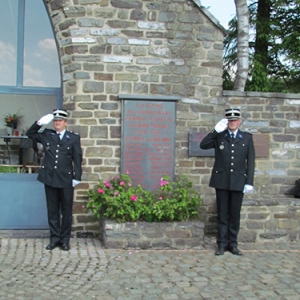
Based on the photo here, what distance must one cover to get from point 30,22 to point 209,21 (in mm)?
2761

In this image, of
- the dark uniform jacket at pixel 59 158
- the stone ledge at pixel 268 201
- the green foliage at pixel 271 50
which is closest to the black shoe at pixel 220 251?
the stone ledge at pixel 268 201

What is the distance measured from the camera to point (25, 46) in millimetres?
6449

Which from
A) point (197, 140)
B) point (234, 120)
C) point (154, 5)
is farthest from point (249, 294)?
Result: point (154, 5)

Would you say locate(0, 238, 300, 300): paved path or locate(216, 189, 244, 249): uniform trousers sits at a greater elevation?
locate(216, 189, 244, 249): uniform trousers

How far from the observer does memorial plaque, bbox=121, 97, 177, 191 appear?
19.9 feet

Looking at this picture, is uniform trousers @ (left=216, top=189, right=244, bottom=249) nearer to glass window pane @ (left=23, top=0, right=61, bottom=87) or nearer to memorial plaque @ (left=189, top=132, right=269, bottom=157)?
memorial plaque @ (left=189, top=132, right=269, bottom=157)

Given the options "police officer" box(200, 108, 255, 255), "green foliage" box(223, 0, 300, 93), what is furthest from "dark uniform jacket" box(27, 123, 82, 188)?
"green foliage" box(223, 0, 300, 93)

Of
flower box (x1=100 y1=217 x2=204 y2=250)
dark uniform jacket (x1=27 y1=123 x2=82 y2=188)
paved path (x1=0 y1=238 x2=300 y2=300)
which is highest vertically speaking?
dark uniform jacket (x1=27 y1=123 x2=82 y2=188)

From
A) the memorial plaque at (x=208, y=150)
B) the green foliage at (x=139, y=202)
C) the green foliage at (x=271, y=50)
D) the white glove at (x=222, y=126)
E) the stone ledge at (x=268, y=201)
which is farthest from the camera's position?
the green foliage at (x=271, y=50)

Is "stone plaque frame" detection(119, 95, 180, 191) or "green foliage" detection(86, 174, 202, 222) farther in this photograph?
"stone plaque frame" detection(119, 95, 180, 191)

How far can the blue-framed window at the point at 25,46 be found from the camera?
6.41 metres

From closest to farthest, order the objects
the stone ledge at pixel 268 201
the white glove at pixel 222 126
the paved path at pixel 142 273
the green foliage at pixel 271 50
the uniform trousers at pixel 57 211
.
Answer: the paved path at pixel 142 273
the white glove at pixel 222 126
the uniform trousers at pixel 57 211
the stone ledge at pixel 268 201
the green foliage at pixel 271 50

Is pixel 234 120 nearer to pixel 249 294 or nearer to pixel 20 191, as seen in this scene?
pixel 249 294

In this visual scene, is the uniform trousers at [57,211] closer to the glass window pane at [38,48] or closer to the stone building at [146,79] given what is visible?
the stone building at [146,79]
